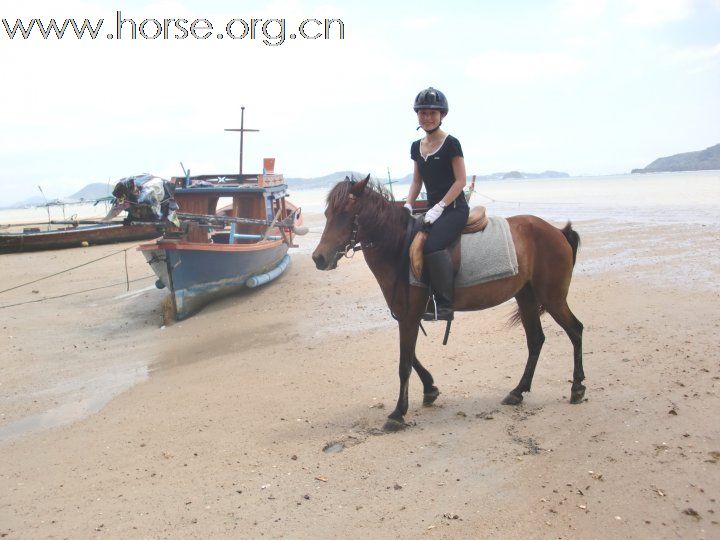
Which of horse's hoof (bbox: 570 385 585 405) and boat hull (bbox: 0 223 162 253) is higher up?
horse's hoof (bbox: 570 385 585 405)

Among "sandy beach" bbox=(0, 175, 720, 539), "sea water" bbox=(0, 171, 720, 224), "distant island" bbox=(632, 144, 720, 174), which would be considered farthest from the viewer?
"distant island" bbox=(632, 144, 720, 174)

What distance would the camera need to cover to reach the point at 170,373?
24.2ft

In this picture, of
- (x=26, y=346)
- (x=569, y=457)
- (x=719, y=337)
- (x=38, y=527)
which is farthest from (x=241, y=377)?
(x=719, y=337)

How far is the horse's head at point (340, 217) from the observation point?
15.7 ft

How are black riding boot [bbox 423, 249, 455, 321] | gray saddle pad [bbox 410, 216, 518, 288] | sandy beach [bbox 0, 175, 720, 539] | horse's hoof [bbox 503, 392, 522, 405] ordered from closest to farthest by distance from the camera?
sandy beach [bbox 0, 175, 720, 539], black riding boot [bbox 423, 249, 455, 321], gray saddle pad [bbox 410, 216, 518, 288], horse's hoof [bbox 503, 392, 522, 405]

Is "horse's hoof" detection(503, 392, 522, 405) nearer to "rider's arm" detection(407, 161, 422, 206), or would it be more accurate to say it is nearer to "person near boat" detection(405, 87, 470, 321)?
"person near boat" detection(405, 87, 470, 321)

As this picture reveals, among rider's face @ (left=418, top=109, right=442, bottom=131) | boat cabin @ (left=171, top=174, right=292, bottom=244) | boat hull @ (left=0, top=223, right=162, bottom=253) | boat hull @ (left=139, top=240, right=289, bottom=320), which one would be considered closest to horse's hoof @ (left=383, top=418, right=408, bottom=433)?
rider's face @ (left=418, top=109, right=442, bottom=131)

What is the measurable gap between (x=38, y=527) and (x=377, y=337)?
4743 mm

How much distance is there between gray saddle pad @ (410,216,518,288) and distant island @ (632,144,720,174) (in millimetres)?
142421

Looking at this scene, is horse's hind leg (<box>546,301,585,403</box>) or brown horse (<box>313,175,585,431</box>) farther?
horse's hind leg (<box>546,301,585,403</box>)

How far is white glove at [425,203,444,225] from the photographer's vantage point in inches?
197

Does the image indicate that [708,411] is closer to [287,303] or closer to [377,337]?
[377,337]

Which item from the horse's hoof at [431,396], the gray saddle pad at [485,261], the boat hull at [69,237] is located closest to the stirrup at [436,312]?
the gray saddle pad at [485,261]

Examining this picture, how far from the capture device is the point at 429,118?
503 centimetres
